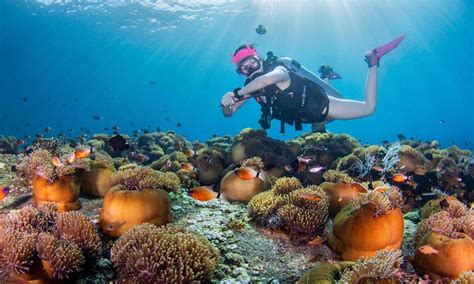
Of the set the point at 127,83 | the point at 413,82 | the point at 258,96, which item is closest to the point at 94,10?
the point at 258,96

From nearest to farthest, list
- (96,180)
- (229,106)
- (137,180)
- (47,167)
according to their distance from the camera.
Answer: (137,180)
(47,167)
(96,180)
(229,106)

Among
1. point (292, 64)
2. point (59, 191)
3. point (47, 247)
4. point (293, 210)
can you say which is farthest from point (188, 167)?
point (292, 64)

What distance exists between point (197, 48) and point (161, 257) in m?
55.7

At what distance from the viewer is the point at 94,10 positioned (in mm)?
36594

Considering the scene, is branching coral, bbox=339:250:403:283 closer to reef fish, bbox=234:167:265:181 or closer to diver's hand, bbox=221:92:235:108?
reef fish, bbox=234:167:265:181

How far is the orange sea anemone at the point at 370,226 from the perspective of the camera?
3506 mm

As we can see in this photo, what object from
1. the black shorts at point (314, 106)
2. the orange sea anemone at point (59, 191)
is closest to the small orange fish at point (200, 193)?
the orange sea anemone at point (59, 191)

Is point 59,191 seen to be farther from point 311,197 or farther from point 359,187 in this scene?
point 359,187

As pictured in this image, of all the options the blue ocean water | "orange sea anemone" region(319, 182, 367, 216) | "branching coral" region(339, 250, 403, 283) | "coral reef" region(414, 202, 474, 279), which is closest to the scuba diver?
"orange sea anemone" region(319, 182, 367, 216)

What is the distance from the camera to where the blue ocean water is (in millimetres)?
38403

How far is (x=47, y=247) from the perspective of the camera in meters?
3.10

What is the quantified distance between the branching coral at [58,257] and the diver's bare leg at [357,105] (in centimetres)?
838

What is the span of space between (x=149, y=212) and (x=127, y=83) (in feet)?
300

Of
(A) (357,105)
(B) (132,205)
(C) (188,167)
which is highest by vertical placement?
(A) (357,105)
